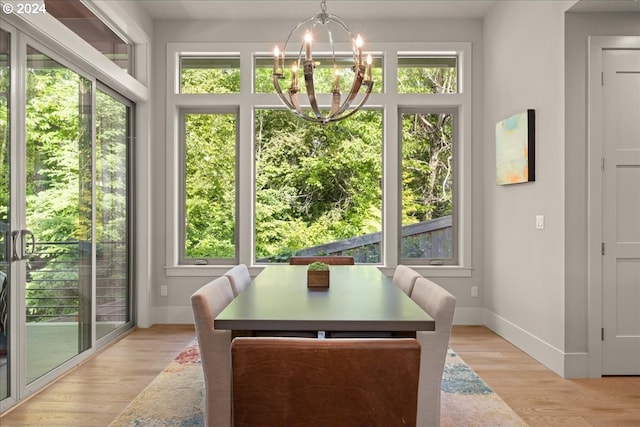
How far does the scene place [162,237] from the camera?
16.6 feet

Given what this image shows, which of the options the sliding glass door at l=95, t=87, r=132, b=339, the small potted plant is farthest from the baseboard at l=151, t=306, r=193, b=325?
the small potted plant

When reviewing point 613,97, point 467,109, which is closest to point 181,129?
point 467,109

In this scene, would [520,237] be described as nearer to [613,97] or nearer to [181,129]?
[613,97]

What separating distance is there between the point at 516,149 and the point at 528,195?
40 centimetres

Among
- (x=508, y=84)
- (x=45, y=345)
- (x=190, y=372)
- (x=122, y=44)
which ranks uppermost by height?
(x=122, y=44)

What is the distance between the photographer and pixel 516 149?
4.05 metres

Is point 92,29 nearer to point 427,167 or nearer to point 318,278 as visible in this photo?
point 318,278

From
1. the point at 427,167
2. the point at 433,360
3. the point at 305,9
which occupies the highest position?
the point at 305,9

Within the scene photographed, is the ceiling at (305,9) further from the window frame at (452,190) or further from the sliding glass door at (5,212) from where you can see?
the sliding glass door at (5,212)

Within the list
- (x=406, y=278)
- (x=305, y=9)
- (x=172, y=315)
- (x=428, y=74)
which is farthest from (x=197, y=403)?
(x=428, y=74)

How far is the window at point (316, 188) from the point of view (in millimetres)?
5223

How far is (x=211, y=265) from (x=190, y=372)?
177 cm

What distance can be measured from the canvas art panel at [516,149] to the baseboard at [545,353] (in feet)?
4.18

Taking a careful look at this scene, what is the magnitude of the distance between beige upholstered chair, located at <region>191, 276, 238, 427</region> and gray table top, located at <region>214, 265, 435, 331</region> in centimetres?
9
